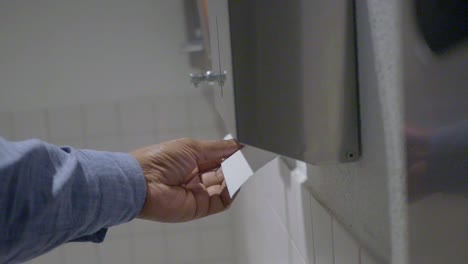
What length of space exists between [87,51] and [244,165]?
101 centimetres

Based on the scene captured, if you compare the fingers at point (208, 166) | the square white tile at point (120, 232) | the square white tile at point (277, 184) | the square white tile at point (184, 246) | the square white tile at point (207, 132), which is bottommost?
the square white tile at point (184, 246)

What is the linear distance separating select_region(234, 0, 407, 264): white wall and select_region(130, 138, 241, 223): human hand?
145mm

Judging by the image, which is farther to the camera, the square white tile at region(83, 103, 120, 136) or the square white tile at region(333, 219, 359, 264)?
the square white tile at region(83, 103, 120, 136)

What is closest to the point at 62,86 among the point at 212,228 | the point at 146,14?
the point at 146,14

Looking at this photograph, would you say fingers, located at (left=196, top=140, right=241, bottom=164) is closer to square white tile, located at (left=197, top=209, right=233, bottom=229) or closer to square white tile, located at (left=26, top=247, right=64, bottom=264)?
A: square white tile, located at (left=197, top=209, right=233, bottom=229)

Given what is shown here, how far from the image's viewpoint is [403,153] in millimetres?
224

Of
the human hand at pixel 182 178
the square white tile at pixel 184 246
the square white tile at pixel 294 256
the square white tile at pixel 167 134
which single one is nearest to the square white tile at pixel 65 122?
the square white tile at pixel 167 134

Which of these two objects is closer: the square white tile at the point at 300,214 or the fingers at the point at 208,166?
the square white tile at the point at 300,214

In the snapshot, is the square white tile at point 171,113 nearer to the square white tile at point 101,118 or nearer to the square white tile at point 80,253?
the square white tile at point 101,118

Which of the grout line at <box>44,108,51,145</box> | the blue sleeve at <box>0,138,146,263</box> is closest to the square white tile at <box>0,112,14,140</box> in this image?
the grout line at <box>44,108,51,145</box>

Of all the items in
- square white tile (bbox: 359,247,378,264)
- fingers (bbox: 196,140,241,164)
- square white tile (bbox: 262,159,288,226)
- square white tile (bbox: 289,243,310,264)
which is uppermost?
fingers (bbox: 196,140,241,164)

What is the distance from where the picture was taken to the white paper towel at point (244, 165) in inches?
16.0

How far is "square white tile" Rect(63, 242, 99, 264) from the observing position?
1.32m

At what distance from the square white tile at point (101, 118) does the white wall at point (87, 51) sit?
0.03 metres
